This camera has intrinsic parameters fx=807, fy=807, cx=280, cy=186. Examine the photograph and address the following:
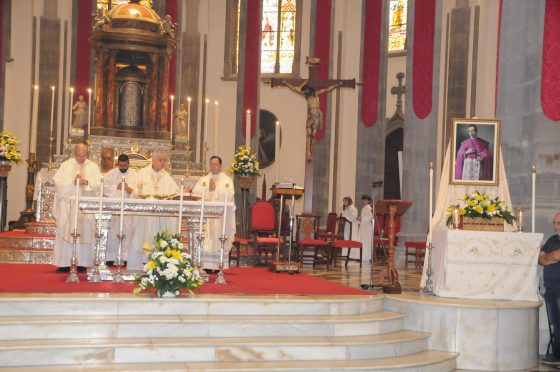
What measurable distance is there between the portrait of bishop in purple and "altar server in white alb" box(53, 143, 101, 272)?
4258 mm

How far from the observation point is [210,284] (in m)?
8.73

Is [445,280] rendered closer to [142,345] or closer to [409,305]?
[409,305]

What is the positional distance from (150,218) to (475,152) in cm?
400

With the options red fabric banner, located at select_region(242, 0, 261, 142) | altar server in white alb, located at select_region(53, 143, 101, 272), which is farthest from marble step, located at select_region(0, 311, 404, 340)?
red fabric banner, located at select_region(242, 0, 261, 142)

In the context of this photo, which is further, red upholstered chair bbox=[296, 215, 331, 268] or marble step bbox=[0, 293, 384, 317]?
red upholstered chair bbox=[296, 215, 331, 268]

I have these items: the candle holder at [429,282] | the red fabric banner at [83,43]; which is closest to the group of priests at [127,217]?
the candle holder at [429,282]

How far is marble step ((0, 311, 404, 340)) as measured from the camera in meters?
6.60

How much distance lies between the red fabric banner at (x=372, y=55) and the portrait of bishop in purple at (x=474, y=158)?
29.9ft

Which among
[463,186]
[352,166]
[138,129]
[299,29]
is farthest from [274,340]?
[299,29]

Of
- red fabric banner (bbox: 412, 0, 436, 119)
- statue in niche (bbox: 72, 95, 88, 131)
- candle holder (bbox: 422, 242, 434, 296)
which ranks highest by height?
red fabric banner (bbox: 412, 0, 436, 119)

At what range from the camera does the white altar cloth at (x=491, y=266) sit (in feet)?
26.9

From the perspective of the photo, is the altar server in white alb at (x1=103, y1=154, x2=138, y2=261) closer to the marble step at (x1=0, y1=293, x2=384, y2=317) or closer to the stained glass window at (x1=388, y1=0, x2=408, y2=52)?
the marble step at (x1=0, y1=293, x2=384, y2=317)

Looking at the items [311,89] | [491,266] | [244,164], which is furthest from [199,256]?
[311,89]

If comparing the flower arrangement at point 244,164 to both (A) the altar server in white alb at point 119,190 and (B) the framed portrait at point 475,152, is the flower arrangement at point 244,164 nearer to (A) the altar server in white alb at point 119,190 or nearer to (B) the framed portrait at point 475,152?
(A) the altar server in white alb at point 119,190
